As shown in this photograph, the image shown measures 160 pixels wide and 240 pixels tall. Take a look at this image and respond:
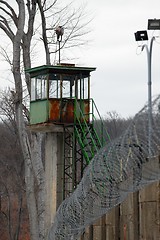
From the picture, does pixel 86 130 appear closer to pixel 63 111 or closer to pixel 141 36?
pixel 63 111

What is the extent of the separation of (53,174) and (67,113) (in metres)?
1.91

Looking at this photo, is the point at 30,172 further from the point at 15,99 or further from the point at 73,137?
the point at 73,137

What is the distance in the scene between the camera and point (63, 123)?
21.5m

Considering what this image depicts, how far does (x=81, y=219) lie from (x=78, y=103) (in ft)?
37.3

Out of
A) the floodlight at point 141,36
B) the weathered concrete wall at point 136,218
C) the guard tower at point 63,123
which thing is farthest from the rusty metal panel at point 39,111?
the weathered concrete wall at point 136,218

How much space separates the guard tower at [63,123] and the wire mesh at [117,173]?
9775 mm

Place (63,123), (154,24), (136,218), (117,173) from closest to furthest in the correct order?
1. (117,173)
2. (136,218)
3. (154,24)
4. (63,123)

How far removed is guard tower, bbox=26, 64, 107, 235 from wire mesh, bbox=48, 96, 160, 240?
9.78 meters

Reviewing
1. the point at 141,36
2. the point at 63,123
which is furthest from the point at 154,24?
the point at 63,123

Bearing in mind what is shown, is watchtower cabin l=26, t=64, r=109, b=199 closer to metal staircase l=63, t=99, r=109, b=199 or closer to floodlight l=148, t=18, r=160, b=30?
metal staircase l=63, t=99, r=109, b=199

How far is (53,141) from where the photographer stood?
2200cm

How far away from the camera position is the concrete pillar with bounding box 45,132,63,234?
21422 mm

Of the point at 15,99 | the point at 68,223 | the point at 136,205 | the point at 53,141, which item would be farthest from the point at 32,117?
the point at 136,205

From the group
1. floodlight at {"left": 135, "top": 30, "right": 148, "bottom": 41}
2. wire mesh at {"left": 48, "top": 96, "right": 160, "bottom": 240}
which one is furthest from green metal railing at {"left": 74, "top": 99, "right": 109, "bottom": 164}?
wire mesh at {"left": 48, "top": 96, "right": 160, "bottom": 240}
